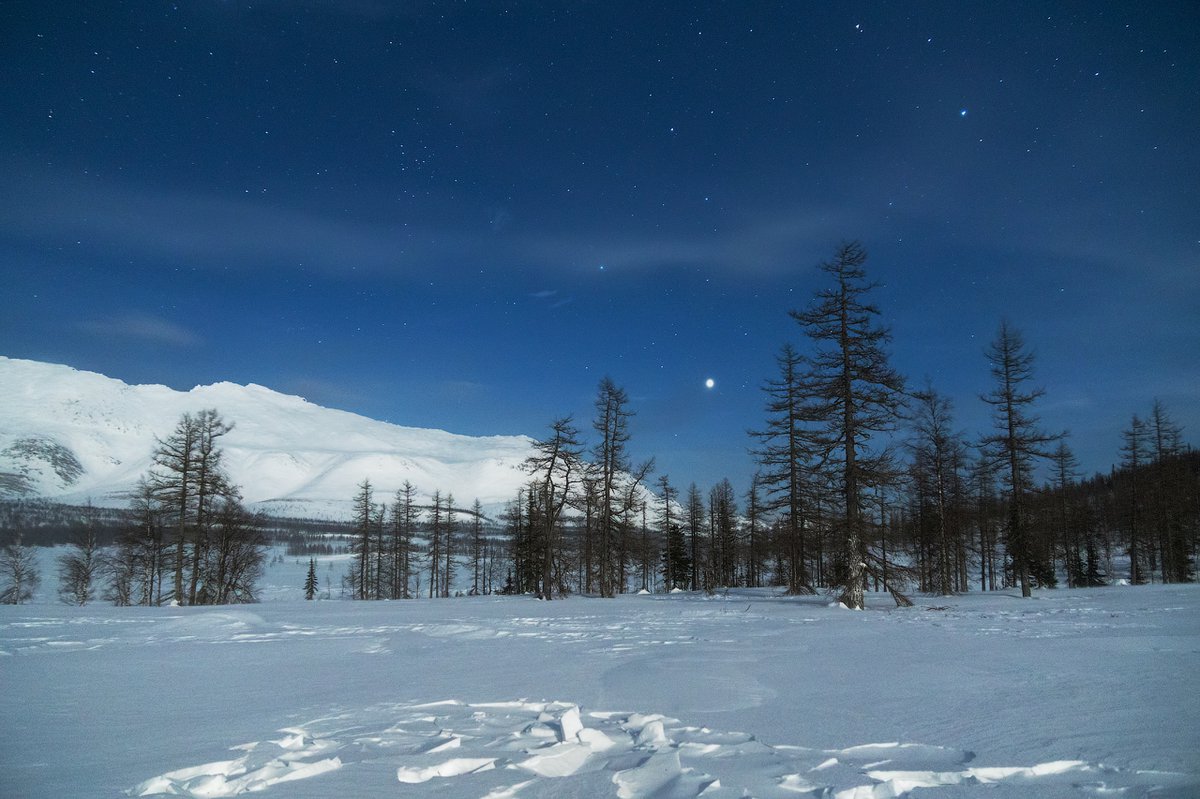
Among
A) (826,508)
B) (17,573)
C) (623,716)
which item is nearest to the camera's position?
(623,716)

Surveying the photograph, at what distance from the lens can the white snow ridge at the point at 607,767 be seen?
10.5ft

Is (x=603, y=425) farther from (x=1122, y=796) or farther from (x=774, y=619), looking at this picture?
(x=1122, y=796)

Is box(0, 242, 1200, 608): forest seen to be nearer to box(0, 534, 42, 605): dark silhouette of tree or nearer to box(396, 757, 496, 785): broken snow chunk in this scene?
box(0, 534, 42, 605): dark silhouette of tree

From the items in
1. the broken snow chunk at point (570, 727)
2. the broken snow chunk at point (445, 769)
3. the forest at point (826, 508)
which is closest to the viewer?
the broken snow chunk at point (445, 769)

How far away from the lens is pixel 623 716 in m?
5.16

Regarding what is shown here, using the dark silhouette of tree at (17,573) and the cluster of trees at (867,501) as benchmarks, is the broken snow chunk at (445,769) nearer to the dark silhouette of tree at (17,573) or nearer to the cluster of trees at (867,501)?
the cluster of trees at (867,501)

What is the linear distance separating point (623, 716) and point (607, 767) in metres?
1.51

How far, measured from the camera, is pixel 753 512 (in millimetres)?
47344

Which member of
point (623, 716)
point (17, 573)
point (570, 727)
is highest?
point (570, 727)

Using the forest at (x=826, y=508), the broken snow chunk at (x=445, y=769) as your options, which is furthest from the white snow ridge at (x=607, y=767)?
the forest at (x=826, y=508)

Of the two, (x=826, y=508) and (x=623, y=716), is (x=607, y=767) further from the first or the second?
(x=826, y=508)

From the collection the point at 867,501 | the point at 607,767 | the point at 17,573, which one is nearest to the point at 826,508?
the point at 867,501

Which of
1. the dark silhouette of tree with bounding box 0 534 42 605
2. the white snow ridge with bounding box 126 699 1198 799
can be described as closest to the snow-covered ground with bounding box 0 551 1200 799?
the white snow ridge with bounding box 126 699 1198 799

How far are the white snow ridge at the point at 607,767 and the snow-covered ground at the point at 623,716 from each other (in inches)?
0.8
